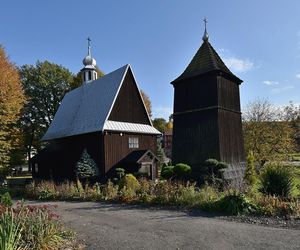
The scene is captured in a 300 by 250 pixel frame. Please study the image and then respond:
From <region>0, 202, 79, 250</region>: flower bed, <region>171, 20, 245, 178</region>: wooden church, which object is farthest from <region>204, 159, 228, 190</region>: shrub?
<region>0, 202, 79, 250</region>: flower bed

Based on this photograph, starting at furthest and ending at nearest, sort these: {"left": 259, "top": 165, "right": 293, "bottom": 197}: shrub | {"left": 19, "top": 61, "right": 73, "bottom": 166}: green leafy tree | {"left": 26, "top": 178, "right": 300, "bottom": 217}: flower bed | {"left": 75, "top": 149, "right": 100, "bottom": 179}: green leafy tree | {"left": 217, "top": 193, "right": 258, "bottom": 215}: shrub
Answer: {"left": 19, "top": 61, "right": 73, "bottom": 166}: green leafy tree, {"left": 75, "top": 149, "right": 100, "bottom": 179}: green leafy tree, {"left": 259, "top": 165, "right": 293, "bottom": 197}: shrub, {"left": 217, "top": 193, "right": 258, "bottom": 215}: shrub, {"left": 26, "top": 178, "right": 300, "bottom": 217}: flower bed

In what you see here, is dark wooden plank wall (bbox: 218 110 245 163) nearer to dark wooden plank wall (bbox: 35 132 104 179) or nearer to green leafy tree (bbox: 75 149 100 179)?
dark wooden plank wall (bbox: 35 132 104 179)

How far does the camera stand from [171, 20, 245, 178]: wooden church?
22281mm

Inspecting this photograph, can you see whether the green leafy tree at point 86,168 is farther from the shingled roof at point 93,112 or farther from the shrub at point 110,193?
the shrub at point 110,193

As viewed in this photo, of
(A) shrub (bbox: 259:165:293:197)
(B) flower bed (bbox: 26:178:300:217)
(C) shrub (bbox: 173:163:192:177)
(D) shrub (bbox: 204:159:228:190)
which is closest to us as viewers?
(B) flower bed (bbox: 26:178:300:217)

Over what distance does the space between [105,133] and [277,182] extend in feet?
43.4

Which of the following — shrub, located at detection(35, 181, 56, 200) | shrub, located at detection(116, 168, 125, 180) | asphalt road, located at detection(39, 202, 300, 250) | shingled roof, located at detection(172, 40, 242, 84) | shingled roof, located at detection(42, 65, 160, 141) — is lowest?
asphalt road, located at detection(39, 202, 300, 250)

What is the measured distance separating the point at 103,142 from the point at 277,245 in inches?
655

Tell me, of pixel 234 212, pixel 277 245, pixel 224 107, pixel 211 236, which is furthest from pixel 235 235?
pixel 224 107

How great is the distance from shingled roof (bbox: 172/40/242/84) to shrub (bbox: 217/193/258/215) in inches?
540

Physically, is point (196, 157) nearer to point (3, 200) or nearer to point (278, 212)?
point (278, 212)

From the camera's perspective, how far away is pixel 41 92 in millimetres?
39969

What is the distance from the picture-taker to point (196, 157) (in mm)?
22953

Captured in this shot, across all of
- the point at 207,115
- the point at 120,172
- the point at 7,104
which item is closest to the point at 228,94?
the point at 207,115
